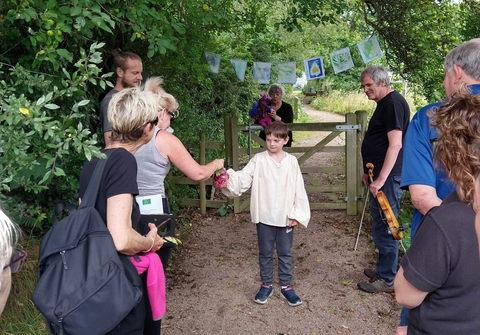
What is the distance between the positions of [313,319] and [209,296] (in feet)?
3.43

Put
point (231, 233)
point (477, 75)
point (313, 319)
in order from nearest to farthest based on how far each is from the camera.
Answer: point (477, 75) → point (313, 319) → point (231, 233)

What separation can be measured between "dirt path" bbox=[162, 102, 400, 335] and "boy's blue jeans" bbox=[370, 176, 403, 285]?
30 centimetres

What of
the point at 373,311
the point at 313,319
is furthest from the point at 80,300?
the point at 373,311

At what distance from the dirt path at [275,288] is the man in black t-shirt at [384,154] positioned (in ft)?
0.99

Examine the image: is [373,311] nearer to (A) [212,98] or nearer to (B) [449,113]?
(B) [449,113]

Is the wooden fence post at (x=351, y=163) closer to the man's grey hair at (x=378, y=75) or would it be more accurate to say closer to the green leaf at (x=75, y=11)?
the man's grey hair at (x=378, y=75)

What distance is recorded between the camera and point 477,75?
2.12 meters

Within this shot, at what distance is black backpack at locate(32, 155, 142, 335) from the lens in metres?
1.90

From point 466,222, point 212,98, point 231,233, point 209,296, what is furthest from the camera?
point 212,98

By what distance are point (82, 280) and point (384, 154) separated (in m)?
3.12

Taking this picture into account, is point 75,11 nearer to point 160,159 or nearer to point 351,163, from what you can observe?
point 160,159

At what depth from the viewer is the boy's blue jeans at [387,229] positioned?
4227mm

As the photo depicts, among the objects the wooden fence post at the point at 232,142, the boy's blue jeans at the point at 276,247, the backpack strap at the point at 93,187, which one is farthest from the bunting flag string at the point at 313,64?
the backpack strap at the point at 93,187

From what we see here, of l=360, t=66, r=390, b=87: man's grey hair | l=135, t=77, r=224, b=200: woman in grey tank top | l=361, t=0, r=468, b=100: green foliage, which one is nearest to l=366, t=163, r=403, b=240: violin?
l=360, t=66, r=390, b=87: man's grey hair
